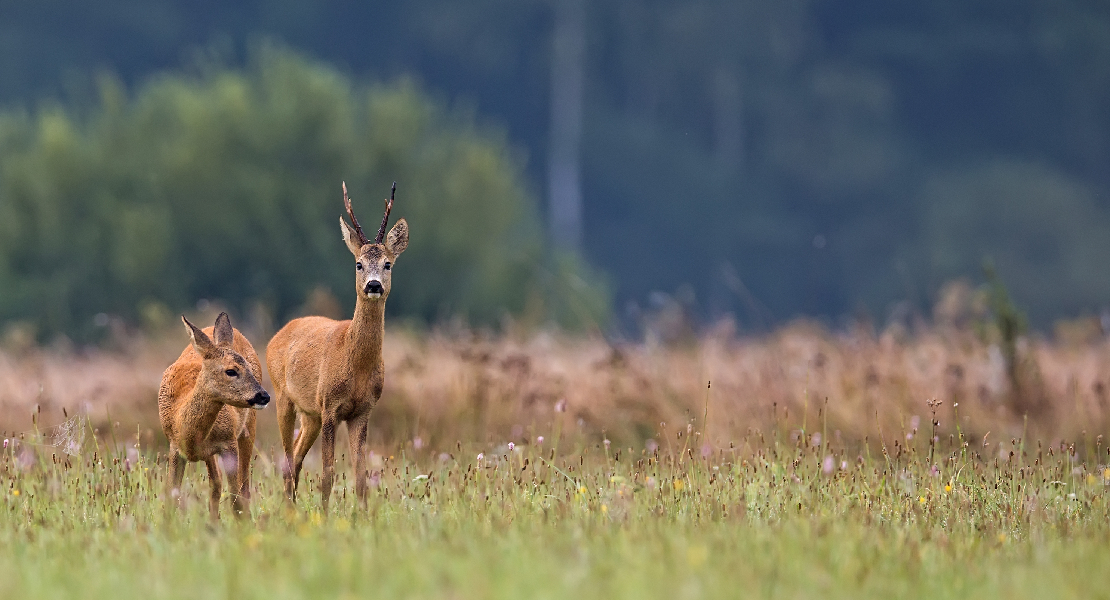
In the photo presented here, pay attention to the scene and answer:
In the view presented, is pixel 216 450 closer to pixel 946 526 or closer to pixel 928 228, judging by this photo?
pixel 946 526

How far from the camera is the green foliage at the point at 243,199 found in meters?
28.4

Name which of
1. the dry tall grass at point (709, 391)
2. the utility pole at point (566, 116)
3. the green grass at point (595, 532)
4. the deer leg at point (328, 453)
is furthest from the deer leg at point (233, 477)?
the utility pole at point (566, 116)

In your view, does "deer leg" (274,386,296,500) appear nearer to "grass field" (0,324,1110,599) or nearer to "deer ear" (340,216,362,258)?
"grass field" (0,324,1110,599)

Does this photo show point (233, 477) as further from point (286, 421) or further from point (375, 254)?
point (375, 254)

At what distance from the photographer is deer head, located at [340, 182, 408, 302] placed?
23.6 feet

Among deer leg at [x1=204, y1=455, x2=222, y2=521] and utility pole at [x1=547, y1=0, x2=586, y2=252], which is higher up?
utility pole at [x1=547, y1=0, x2=586, y2=252]

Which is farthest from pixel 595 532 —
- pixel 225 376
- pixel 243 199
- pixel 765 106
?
pixel 765 106

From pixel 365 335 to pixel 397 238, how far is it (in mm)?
508

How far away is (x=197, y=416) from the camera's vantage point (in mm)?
7238

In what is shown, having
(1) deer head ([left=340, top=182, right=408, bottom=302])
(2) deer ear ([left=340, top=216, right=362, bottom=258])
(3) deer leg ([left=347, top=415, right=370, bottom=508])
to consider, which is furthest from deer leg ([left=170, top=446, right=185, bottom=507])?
(2) deer ear ([left=340, top=216, right=362, bottom=258])

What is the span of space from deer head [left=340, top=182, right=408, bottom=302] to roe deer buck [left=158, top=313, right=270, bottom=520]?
2.25 ft

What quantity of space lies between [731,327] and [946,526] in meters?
5.96

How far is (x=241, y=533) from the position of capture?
20.5 ft

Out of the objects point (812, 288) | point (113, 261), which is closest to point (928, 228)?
point (113, 261)
